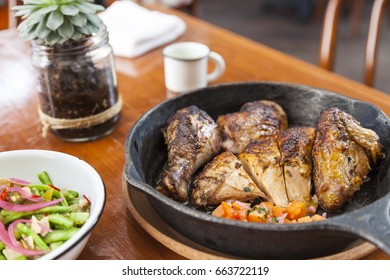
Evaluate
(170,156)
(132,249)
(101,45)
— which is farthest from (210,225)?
(101,45)

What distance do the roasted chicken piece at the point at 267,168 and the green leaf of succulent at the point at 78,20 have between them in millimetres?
622

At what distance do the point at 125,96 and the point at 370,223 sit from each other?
1229 millimetres

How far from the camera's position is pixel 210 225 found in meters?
0.97

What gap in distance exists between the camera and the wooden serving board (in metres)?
1.04

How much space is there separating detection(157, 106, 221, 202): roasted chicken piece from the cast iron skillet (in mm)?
71

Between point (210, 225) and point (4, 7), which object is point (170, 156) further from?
point (4, 7)

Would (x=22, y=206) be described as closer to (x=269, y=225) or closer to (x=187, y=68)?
(x=269, y=225)

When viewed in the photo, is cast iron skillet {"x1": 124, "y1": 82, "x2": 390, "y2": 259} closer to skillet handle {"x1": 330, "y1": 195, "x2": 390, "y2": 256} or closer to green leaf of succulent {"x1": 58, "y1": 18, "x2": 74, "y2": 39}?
skillet handle {"x1": 330, "y1": 195, "x2": 390, "y2": 256}

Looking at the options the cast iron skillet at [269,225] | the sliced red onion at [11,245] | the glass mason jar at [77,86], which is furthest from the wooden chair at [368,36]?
the sliced red onion at [11,245]

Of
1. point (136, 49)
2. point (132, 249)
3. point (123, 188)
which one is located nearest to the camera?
point (132, 249)

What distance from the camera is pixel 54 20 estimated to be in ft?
4.36

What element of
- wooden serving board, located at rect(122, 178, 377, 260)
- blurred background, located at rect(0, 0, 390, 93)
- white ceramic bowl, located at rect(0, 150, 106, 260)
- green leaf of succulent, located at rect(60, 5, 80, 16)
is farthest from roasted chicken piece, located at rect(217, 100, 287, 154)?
blurred background, located at rect(0, 0, 390, 93)

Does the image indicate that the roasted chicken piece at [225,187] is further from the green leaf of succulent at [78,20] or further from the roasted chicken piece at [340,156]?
the green leaf of succulent at [78,20]
